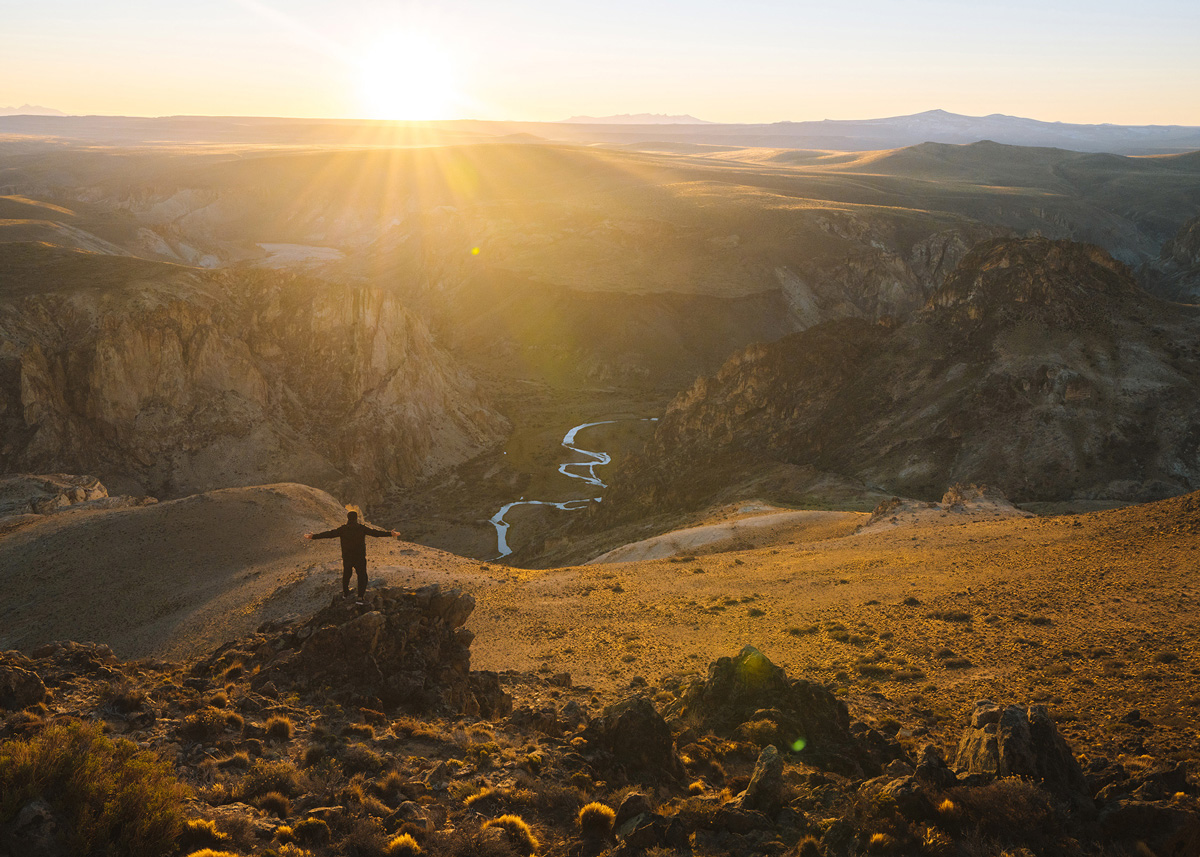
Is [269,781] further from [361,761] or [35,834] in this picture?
[35,834]

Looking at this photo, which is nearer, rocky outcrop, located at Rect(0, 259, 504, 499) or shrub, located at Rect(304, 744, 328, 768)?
shrub, located at Rect(304, 744, 328, 768)

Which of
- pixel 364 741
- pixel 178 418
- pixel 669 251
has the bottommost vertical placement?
pixel 178 418

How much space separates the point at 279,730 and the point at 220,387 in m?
41.4

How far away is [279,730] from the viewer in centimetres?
1040

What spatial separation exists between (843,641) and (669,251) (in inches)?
3627

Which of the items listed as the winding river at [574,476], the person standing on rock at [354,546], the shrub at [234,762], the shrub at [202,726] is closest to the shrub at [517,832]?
the shrub at [234,762]

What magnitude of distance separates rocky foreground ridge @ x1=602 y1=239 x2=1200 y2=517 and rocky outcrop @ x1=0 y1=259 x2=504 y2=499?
686 inches

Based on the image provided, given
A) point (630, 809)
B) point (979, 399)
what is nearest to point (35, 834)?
point (630, 809)

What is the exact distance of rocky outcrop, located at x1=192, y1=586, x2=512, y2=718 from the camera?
41.4 ft

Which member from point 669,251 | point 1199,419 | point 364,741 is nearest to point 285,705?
point 364,741

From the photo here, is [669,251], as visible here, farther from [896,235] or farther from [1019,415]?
[1019,415]

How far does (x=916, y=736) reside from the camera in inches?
482

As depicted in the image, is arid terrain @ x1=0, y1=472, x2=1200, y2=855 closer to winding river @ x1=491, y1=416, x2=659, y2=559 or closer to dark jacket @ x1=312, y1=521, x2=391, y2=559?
dark jacket @ x1=312, y1=521, x2=391, y2=559

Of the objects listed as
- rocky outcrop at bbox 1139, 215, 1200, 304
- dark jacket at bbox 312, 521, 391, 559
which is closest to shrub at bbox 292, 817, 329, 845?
dark jacket at bbox 312, 521, 391, 559
